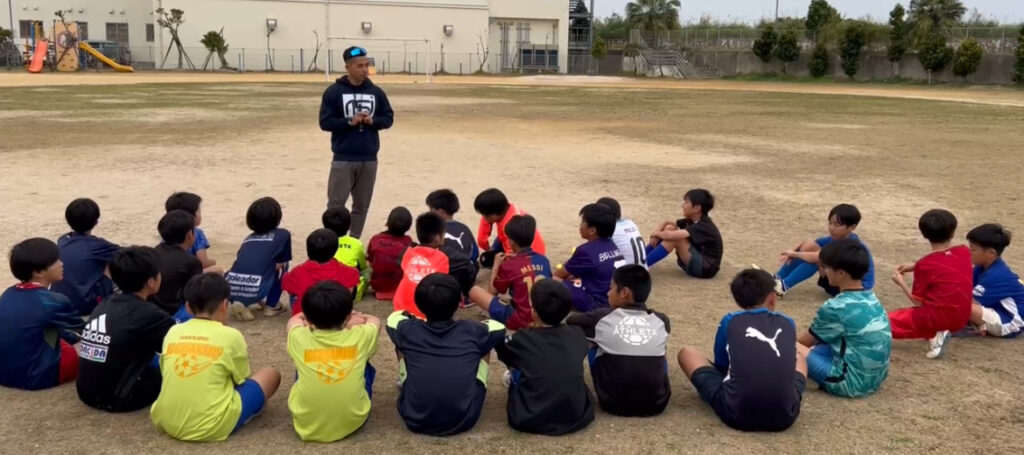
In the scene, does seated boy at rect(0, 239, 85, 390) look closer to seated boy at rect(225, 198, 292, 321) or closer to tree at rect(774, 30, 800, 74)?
seated boy at rect(225, 198, 292, 321)

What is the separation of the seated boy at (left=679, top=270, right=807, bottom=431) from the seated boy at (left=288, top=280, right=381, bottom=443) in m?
1.88

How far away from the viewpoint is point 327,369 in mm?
4195

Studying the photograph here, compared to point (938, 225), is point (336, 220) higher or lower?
lower

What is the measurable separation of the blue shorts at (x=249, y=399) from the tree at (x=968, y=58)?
47.6 meters

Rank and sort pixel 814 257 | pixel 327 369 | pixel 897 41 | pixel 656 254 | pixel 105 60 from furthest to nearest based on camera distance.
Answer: pixel 105 60 → pixel 897 41 → pixel 656 254 → pixel 814 257 → pixel 327 369

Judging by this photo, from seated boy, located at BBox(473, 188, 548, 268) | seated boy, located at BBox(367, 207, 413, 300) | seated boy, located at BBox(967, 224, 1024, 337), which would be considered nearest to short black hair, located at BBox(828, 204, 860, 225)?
seated boy, located at BBox(967, 224, 1024, 337)

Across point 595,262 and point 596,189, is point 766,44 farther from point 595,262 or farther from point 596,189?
point 595,262

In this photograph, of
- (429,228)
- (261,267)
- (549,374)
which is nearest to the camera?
(549,374)

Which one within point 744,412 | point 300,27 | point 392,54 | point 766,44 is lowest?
point 744,412

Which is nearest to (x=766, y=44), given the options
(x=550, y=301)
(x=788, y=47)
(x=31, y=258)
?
(x=788, y=47)

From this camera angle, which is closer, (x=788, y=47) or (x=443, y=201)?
(x=443, y=201)

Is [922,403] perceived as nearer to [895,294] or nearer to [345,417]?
[895,294]

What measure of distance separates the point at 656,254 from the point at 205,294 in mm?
4501

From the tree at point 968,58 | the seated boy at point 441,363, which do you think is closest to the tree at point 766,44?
the tree at point 968,58
